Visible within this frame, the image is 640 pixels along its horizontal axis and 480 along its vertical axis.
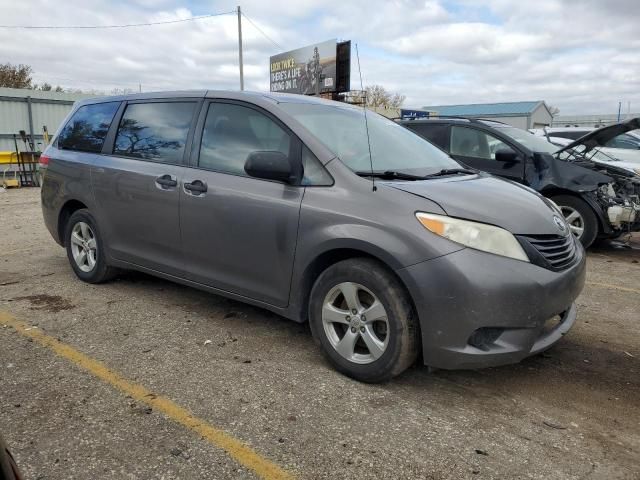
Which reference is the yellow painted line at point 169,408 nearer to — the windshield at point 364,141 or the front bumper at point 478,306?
the front bumper at point 478,306

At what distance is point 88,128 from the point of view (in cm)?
529

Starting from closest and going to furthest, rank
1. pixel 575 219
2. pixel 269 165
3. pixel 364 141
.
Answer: pixel 269 165, pixel 364 141, pixel 575 219

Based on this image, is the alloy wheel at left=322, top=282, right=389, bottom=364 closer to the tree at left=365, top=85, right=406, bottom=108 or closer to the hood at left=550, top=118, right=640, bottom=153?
the hood at left=550, top=118, right=640, bottom=153

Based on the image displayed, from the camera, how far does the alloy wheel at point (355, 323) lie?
10.6 feet

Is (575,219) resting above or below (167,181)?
below

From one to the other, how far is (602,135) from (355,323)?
5357 millimetres

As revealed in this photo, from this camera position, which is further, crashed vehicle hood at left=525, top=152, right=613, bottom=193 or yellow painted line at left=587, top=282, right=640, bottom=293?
crashed vehicle hood at left=525, top=152, right=613, bottom=193

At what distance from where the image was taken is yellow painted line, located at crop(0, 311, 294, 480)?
2.55 m

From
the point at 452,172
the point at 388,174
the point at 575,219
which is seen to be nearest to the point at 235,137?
the point at 388,174

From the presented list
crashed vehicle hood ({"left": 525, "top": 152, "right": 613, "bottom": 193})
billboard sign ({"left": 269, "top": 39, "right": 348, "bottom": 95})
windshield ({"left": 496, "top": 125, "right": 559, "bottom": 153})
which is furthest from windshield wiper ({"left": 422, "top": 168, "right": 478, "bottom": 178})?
billboard sign ({"left": 269, "top": 39, "right": 348, "bottom": 95})

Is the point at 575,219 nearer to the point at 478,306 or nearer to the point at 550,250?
the point at 550,250

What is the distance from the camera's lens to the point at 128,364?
11.7 ft

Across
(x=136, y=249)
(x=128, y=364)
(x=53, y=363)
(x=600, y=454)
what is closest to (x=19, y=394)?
(x=53, y=363)

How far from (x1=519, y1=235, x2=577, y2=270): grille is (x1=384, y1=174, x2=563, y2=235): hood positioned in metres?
0.04
